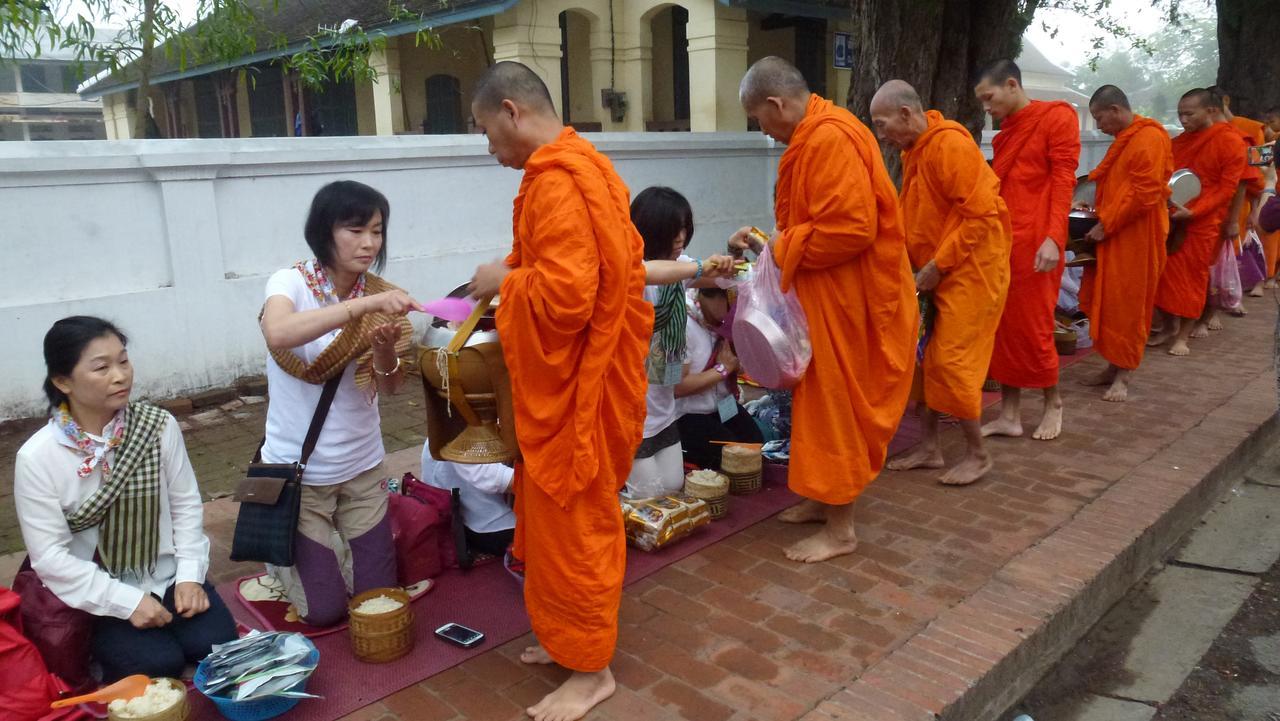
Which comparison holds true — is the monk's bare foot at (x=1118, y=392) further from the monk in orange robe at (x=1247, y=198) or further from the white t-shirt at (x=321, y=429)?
the white t-shirt at (x=321, y=429)

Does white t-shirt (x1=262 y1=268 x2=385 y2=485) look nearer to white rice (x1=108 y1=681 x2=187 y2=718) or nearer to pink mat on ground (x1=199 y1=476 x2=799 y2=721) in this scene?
pink mat on ground (x1=199 y1=476 x2=799 y2=721)

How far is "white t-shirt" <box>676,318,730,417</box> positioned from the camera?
4.56m

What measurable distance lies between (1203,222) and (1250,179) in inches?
60.8

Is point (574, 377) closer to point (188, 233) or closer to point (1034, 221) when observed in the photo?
point (1034, 221)

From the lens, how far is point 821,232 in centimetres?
359

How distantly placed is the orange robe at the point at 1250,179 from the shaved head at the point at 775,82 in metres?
6.55

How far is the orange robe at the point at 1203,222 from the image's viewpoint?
7328 mm

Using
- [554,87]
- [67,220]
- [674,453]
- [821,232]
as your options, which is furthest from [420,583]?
Result: [554,87]

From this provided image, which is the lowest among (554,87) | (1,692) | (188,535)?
(1,692)

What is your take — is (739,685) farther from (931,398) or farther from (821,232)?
(931,398)

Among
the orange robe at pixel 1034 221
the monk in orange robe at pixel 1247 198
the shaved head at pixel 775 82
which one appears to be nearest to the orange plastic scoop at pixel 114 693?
the shaved head at pixel 775 82

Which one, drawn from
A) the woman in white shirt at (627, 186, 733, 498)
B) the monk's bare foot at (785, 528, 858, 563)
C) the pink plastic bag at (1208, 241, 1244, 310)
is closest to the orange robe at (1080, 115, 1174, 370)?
the pink plastic bag at (1208, 241, 1244, 310)

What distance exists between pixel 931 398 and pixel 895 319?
96 centimetres

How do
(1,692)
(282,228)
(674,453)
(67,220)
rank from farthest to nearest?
(282,228) → (67,220) → (674,453) → (1,692)
